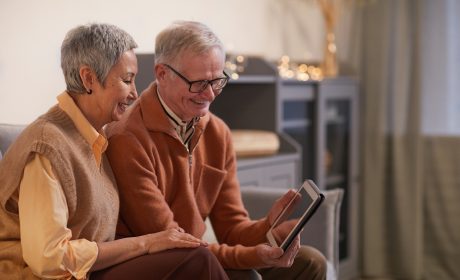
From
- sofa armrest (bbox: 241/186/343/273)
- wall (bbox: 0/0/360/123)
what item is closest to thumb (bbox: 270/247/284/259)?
sofa armrest (bbox: 241/186/343/273)

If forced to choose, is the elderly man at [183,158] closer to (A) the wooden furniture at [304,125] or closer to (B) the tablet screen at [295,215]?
(B) the tablet screen at [295,215]

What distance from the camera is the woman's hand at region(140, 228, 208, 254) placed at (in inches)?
65.2

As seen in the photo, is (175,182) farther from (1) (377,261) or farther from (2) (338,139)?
(1) (377,261)

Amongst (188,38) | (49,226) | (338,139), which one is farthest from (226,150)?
(338,139)

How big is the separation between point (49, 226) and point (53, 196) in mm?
58

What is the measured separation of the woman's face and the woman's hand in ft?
0.90

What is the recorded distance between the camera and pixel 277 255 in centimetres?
183

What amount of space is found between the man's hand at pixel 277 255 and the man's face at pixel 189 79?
380mm

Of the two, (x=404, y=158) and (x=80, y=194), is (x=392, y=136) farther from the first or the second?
(x=80, y=194)

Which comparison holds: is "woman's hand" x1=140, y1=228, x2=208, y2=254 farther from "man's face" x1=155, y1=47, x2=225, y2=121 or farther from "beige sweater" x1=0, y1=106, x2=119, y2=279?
"man's face" x1=155, y1=47, x2=225, y2=121

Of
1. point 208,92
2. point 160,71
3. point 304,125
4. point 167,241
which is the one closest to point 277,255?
point 167,241

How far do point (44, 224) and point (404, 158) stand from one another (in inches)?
120

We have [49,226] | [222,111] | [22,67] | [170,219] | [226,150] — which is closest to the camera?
[49,226]

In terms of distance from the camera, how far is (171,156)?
195cm
